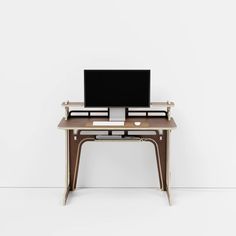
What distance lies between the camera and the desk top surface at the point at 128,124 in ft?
10.4

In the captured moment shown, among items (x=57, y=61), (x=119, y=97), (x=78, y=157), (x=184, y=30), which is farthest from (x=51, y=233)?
(x=184, y=30)

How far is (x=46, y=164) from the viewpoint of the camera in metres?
3.70

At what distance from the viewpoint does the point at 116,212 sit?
3.19 m

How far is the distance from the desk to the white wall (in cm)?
10

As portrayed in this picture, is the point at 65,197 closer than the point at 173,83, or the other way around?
the point at 65,197

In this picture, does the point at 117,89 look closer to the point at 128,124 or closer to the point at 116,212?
the point at 128,124

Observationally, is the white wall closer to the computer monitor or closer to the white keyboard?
the computer monitor

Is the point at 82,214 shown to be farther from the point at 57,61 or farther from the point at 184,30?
the point at 184,30

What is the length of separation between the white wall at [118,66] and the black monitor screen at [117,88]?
0.23 meters

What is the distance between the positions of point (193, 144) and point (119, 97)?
0.77 m

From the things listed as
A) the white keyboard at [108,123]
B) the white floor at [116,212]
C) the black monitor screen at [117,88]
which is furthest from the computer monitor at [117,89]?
the white floor at [116,212]

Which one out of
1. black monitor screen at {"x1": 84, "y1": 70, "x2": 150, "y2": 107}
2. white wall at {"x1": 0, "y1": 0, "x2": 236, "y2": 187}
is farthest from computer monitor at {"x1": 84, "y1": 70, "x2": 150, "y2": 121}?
white wall at {"x1": 0, "y1": 0, "x2": 236, "y2": 187}

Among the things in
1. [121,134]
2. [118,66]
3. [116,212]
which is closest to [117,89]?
[118,66]

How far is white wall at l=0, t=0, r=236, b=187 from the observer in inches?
138
